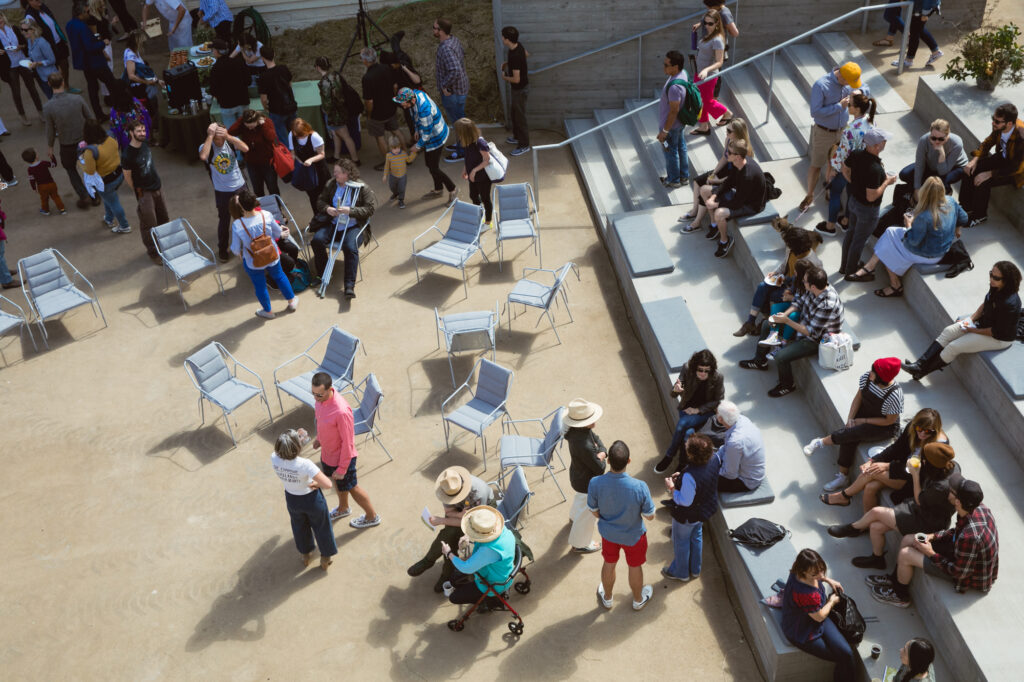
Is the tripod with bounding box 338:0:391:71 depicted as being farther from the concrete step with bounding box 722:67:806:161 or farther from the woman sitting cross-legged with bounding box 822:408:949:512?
the woman sitting cross-legged with bounding box 822:408:949:512

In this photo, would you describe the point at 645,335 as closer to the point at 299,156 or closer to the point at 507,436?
the point at 507,436

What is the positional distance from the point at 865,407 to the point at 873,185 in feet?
8.52

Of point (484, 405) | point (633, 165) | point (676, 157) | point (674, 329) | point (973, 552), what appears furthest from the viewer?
point (633, 165)

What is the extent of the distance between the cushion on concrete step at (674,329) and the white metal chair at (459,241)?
2349 mm

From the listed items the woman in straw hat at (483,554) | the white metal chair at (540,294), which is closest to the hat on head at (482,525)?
the woman in straw hat at (483,554)

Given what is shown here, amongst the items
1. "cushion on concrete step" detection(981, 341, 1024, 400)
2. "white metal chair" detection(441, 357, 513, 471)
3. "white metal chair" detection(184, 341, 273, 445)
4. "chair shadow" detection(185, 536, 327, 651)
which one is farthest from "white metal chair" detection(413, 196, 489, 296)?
"cushion on concrete step" detection(981, 341, 1024, 400)

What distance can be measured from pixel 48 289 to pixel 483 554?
274 inches

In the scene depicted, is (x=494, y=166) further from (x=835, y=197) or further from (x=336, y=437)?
(x=336, y=437)

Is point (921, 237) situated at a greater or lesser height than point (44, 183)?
greater

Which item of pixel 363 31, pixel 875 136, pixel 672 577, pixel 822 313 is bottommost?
pixel 672 577

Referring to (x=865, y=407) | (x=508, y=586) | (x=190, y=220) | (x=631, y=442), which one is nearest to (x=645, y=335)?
(x=631, y=442)

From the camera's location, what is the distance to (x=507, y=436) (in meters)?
8.48

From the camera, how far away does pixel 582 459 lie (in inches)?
296

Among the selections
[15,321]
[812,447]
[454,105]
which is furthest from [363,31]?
[812,447]
